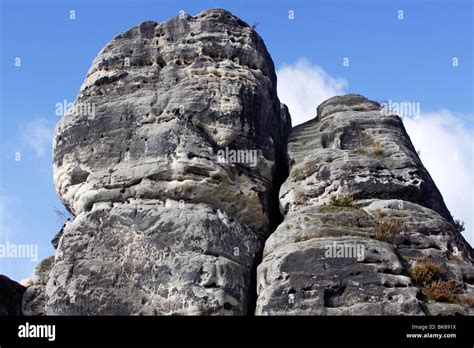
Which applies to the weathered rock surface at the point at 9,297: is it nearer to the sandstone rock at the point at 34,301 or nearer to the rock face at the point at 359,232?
the sandstone rock at the point at 34,301

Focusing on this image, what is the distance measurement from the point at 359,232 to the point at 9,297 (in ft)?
30.3

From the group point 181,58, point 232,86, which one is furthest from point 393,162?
point 181,58

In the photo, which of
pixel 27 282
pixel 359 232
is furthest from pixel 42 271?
pixel 359 232

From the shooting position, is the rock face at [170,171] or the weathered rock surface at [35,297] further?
the weathered rock surface at [35,297]

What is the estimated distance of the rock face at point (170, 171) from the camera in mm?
17609

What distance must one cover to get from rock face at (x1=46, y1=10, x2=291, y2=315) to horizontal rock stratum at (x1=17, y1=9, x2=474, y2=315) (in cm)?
4

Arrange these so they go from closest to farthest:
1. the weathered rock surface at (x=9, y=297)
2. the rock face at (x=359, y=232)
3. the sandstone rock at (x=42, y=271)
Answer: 1. the rock face at (x=359, y=232)
2. the weathered rock surface at (x=9, y=297)
3. the sandstone rock at (x=42, y=271)

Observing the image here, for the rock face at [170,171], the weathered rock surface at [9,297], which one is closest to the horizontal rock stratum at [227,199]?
the rock face at [170,171]

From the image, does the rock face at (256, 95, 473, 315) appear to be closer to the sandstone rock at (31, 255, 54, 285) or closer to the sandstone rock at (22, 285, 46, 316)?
the sandstone rock at (22, 285, 46, 316)

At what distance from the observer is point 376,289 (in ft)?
52.3

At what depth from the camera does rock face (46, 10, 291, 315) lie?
57.8ft

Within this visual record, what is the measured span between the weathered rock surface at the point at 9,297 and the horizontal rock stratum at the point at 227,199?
1.01ft

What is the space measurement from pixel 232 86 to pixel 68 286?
22.3ft
